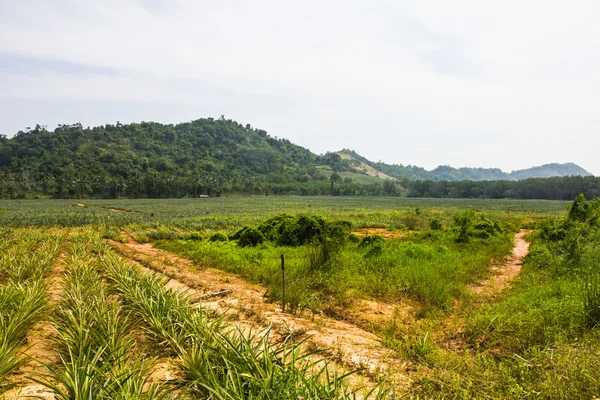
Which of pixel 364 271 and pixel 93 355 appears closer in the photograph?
pixel 93 355

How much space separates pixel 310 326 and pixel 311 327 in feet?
0.20

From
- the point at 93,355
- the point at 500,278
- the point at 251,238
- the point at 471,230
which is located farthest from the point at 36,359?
the point at 471,230

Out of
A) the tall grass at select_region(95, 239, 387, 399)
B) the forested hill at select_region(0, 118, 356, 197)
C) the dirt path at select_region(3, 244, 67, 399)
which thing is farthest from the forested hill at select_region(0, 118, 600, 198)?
the tall grass at select_region(95, 239, 387, 399)

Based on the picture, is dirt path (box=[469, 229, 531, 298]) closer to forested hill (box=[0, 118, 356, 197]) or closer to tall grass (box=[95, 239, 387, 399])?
tall grass (box=[95, 239, 387, 399])

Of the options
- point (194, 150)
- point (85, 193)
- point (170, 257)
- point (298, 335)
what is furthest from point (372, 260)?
point (194, 150)

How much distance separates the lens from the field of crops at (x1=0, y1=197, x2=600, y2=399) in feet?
11.3

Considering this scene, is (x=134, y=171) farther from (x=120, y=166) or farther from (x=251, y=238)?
(x=251, y=238)

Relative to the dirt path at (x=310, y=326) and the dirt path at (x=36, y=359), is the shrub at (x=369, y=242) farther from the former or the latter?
the dirt path at (x=36, y=359)

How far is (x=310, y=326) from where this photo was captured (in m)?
6.00

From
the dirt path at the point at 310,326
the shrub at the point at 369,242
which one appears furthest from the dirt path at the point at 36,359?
the shrub at the point at 369,242

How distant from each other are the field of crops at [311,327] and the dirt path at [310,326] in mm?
37

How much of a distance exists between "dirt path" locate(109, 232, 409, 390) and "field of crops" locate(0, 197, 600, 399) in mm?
37

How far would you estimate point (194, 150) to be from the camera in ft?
622

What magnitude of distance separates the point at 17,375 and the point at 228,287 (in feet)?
17.6
